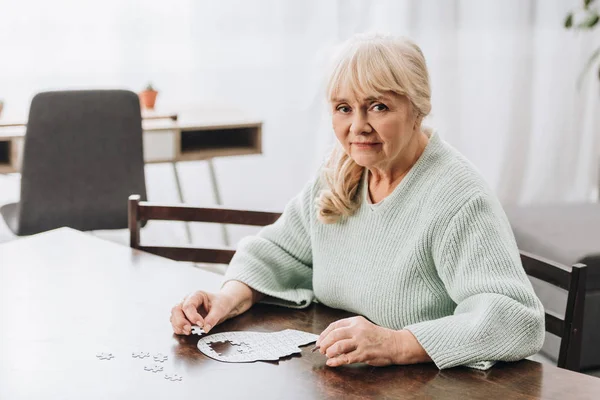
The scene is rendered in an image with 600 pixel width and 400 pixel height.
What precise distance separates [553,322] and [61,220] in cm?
194

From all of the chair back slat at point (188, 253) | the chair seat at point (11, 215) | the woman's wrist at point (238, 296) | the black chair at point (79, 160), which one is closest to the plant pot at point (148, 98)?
the black chair at point (79, 160)

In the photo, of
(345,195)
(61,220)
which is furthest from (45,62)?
(345,195)

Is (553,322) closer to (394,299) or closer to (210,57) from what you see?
(394,299)

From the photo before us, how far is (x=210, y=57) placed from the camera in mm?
4281

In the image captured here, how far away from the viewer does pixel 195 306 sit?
1.77 m

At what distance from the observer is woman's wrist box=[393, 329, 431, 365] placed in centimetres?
157

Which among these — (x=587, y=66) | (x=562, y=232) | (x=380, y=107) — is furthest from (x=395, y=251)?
(x=587, y=66)

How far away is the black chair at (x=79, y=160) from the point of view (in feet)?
10.5

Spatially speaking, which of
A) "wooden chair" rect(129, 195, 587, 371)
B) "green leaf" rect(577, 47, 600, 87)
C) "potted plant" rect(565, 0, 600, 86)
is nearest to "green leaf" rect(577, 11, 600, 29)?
"potted plant" rect(565, 0, 600, 86)

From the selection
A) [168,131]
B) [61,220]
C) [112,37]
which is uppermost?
[112,37]

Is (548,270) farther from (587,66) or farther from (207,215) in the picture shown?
(587,66)

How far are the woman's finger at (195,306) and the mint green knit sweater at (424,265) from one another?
0.14m

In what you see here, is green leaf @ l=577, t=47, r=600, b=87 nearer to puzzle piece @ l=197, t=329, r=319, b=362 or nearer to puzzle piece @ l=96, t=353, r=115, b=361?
puzzle piece @ l=197, t=329, r=319, b=362

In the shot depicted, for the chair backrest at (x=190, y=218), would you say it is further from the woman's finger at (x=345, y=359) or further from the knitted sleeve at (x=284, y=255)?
the woman's finger at (x=345, y=359)
